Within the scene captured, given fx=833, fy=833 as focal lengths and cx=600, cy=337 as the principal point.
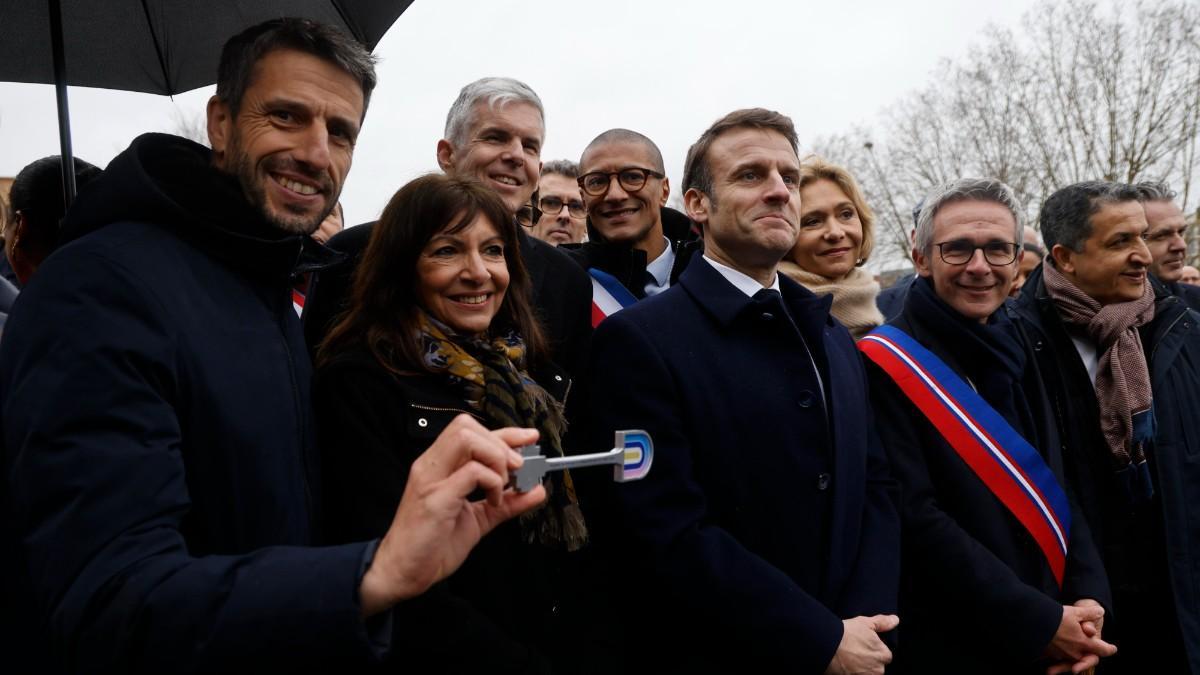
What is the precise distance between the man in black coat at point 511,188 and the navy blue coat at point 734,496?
1.08 ft

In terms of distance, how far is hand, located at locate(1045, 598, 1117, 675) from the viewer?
8.98 feet

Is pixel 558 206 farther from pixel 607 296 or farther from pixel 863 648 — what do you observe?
pixel 863 648

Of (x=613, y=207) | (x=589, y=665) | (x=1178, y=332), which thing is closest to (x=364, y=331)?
(x=589, y=665)

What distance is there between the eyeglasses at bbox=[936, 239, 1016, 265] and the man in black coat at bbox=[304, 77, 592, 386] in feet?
4.59

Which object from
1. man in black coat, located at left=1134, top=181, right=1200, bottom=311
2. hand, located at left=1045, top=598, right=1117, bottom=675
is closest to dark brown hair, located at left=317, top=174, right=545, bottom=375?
hand, located at left=1045, top=598, right=1117, bottom=675

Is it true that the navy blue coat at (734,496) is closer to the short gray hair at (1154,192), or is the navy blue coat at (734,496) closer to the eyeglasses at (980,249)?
the eyeglasses at (980,249)

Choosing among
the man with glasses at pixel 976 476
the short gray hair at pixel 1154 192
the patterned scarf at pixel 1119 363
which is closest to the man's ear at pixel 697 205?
the man with glasses at pixel 976 476

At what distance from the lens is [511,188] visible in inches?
133

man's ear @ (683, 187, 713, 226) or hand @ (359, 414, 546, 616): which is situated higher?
man's ear @ (683, 187, 713, 226)

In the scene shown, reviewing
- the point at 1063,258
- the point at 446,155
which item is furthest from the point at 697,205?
the point at 1063,258

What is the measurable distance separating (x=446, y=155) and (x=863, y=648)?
2.49 meters

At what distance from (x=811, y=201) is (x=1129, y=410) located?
5.13ft

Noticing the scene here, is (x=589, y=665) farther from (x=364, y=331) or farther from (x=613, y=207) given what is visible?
(x=613, y=207)

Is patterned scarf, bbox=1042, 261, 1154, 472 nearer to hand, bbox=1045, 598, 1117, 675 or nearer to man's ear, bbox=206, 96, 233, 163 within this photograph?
hand, bbox=1045, 598, 1117, 675
